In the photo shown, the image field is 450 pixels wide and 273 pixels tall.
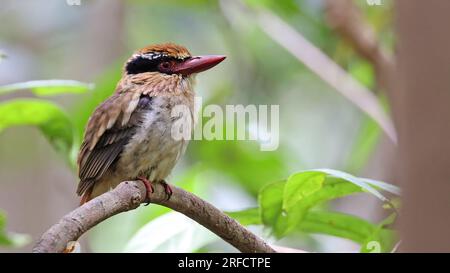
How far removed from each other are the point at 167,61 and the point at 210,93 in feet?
3.91

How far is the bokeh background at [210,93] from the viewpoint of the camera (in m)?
3.67

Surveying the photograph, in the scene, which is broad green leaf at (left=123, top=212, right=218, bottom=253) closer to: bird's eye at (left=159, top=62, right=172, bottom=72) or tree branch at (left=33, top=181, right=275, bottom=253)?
tree branch at (left=33, top=181, right=275, bottom=253)

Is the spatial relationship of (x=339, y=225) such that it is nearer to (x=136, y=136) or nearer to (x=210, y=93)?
(x=136, y=136)

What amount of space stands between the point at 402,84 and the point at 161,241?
60.7 inches

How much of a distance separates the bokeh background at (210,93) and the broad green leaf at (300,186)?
1.19 metres

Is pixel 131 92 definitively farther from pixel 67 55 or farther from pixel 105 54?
pixel 67 55

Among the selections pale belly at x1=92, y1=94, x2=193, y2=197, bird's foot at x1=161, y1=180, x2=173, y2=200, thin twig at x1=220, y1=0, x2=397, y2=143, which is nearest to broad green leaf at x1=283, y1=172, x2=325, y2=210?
bird's foot at x1=161, y1=180, x2=173, y2=200

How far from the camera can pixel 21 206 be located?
16.6 ft

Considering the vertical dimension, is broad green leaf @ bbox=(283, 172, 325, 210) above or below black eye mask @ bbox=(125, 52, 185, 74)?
below

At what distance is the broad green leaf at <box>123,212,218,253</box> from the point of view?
2.33 metres

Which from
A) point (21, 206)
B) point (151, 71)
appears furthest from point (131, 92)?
point (21, 206)

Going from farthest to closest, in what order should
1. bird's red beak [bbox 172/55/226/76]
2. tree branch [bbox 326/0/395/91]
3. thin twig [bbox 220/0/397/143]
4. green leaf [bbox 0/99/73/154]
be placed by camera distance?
1. thin twig [bbox 220/0/397/143]
2. tree branch [bbox 326/0/395/91]
3. bird's red beak [bbox 172/55/226/76]
4. green leaf [bbox 0/99/73/154]

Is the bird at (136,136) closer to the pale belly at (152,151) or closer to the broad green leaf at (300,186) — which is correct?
the pale belly at (152,151)

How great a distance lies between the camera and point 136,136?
2.57m
